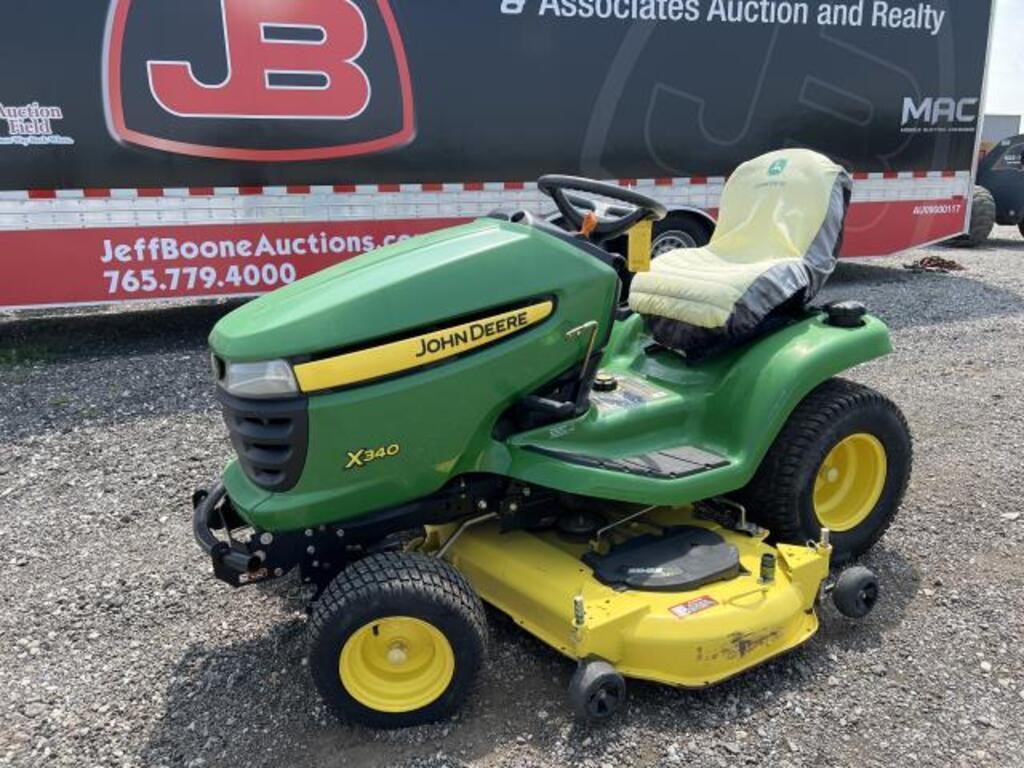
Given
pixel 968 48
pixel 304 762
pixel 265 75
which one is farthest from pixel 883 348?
pixel 968 48

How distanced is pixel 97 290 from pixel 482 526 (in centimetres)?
451

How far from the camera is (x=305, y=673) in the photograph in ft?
8.21

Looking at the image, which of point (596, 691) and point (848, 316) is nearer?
point (596, 691)

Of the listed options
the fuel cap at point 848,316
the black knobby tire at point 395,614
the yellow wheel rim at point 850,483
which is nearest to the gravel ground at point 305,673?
the black knobby tire at point 395,614

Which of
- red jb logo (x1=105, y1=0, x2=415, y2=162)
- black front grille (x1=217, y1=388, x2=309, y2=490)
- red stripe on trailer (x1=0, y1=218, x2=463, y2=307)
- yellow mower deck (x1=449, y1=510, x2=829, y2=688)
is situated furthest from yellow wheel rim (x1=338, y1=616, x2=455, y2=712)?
red jb logo (x1=105, y1=0, x2=415, y2=162)

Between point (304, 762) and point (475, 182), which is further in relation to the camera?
point (475, 182)

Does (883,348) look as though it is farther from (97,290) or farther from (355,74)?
(97,290)

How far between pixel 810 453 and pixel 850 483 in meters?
0.42

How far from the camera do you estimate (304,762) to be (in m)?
2.16

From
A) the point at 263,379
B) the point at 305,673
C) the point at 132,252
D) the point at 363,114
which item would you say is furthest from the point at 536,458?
the point at 132,252

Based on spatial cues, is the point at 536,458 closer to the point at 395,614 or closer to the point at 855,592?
the point at 395,614

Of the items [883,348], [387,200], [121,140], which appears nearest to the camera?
[883,348]

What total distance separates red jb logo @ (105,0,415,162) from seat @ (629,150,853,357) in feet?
11.9

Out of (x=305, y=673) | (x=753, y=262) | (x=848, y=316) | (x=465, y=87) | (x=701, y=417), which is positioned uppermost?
(x=465, y=87)
